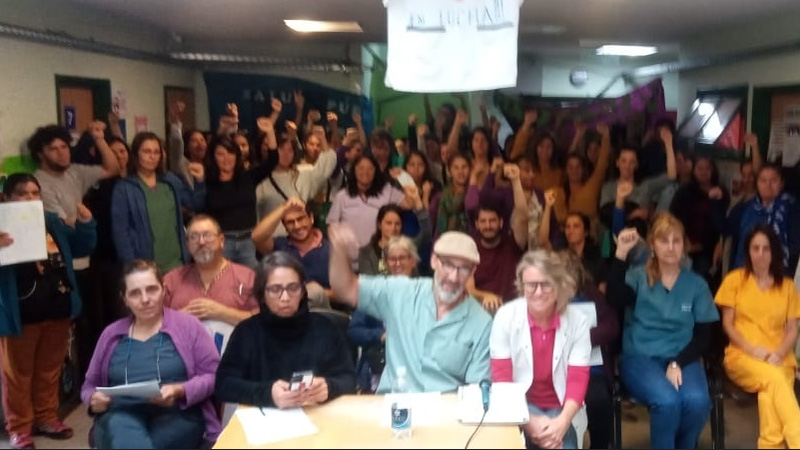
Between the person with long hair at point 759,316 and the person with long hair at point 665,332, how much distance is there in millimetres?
214

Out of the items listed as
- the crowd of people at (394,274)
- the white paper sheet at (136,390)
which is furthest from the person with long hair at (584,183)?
the white paper sheet at (136,390)

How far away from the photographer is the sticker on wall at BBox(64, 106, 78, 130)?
13.1ft

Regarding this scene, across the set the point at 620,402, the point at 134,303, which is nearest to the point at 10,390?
the point at 134,303

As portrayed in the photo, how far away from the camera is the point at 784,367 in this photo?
10.1 ft

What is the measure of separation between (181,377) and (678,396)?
1.88 m

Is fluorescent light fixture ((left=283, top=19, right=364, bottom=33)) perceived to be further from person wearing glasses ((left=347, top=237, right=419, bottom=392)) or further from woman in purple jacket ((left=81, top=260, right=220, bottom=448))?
woman in purple jacket ((left=81, top=260, right=220, bottom=448))

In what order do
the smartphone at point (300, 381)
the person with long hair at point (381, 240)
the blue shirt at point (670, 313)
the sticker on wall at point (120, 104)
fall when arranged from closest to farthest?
the smartphone at point (300, 381) → the blue shirt at point (670, 313) → the person with long hair at point (381, 240) → the sticker on wall at point (120, 104)

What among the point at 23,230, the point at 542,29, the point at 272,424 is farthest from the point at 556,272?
the point at 23,230

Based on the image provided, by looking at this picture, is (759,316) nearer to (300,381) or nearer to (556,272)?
(556,272)

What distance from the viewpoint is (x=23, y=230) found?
3.09 meters

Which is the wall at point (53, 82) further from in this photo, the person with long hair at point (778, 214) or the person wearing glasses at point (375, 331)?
the person with long hair at point (778, 214)

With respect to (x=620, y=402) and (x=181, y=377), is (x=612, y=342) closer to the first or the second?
(x=620, y=402)

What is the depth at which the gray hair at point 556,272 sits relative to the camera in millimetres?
2465

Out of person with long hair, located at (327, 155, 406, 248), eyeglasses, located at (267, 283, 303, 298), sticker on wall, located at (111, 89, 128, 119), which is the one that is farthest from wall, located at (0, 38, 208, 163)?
eyeglasses, located at (267, 283, 303, 298)
